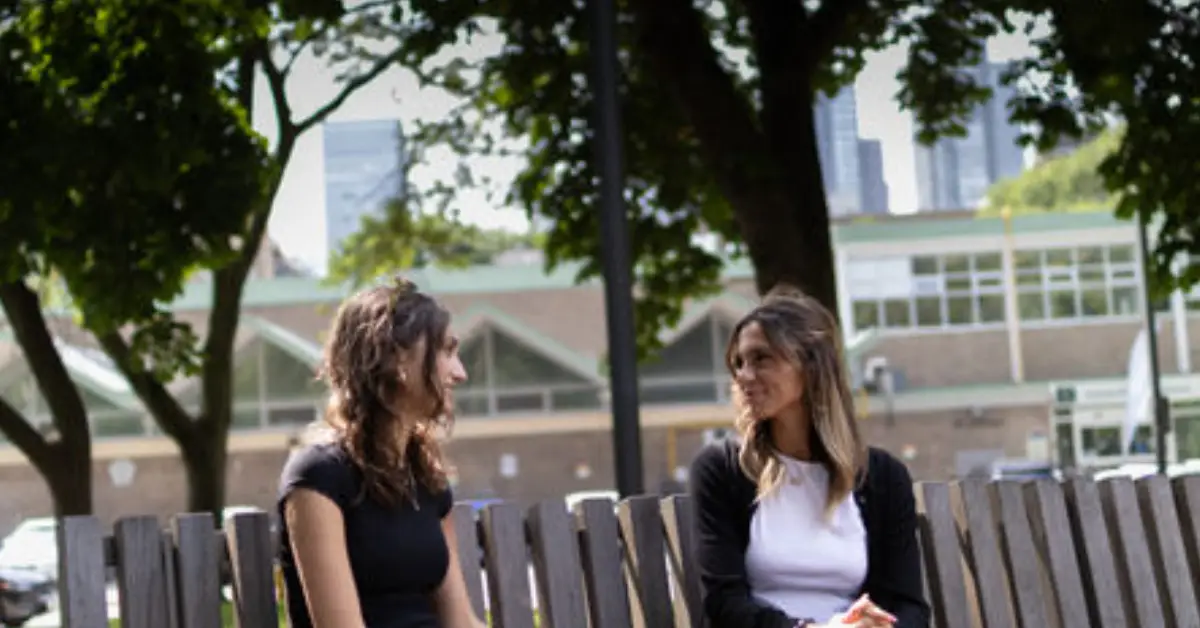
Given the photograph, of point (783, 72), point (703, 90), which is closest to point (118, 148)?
point (703, 90)

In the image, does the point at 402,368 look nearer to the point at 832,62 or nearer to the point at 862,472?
the point at 862,472

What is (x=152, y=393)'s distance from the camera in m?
→ 19.2

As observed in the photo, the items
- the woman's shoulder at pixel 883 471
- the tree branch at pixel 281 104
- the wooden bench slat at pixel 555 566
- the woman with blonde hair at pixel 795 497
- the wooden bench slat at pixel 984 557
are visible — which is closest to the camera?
the woman with blonde hair at pixel 795 497

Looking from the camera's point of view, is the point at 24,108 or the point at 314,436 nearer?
the point at 314,436

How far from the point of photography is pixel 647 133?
16.5m

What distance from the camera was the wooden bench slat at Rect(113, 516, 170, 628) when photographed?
14.9ft

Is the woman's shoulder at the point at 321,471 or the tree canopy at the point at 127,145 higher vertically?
the tree canopy at the point at 127,145

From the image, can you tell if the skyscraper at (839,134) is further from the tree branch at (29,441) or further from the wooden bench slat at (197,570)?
the wooden bench slat at (197,570)

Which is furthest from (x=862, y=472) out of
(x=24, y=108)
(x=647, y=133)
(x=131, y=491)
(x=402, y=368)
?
(x=131, y=491)

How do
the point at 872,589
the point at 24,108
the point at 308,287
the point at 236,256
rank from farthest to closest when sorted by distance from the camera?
the point at 308,287, the point at 236,256, the point at 24,108, the point at 872,589

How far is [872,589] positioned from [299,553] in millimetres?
1507

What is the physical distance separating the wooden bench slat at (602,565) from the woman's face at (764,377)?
550 millimetres

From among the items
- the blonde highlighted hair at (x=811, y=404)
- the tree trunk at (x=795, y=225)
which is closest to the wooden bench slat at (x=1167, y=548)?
the blonde highlighted hair at (x=811, y=404)

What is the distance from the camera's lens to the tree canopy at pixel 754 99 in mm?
12430
